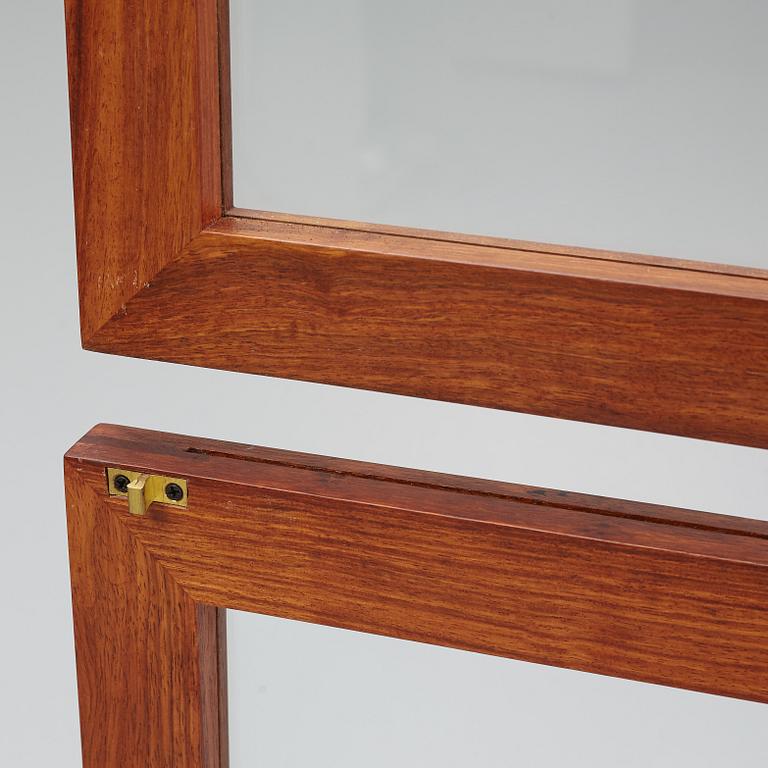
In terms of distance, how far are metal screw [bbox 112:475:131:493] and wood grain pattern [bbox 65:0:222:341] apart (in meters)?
0.10

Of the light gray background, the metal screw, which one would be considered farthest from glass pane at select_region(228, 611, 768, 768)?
the metal screw

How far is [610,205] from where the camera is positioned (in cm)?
56

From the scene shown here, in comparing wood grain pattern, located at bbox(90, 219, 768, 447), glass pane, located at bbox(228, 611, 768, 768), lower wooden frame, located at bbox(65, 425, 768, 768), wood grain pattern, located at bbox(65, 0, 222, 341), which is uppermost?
wood grain pattern, located at bbox(65, 0, 222, 341)

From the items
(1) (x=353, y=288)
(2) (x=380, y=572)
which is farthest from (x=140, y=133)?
(2) (x=380, y=572)

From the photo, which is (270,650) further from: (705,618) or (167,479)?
(705,618)

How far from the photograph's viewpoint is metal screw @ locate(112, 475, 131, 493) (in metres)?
0.66

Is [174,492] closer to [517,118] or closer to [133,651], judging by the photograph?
[133,651]

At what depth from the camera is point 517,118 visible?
0.56 meters

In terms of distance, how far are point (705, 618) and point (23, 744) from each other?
51 centimetres

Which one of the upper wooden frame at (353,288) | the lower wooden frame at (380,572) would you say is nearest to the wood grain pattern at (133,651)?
the lower wooden frame at (380,572)

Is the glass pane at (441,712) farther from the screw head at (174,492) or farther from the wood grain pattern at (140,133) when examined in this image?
the wood grain pattern at (140,133)

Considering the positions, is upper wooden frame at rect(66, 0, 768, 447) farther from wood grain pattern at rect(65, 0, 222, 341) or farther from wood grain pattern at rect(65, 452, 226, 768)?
wood grain pattern at rect(65, 452, 226, 768)

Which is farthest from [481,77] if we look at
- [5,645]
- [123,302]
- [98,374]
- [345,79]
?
[5,645]

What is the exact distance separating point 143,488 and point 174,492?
0.02 m
